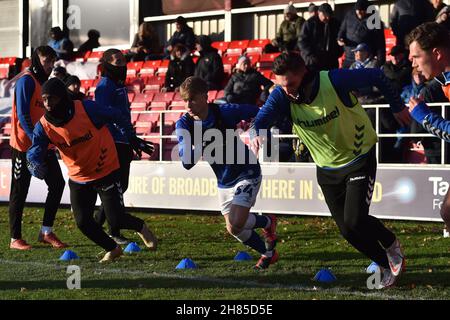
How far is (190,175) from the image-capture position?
16.5 m

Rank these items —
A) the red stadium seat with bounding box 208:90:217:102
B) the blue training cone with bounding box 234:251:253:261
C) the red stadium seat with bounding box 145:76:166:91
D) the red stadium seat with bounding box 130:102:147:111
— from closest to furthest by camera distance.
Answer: the blue training cone with bounding box 234:251:253:261
the red stadium seat with bounding box 208:90:217:102
the red stadium seat with bounding box 130:102:147:111
the red stadium seat with bounding box 145:76:166:91

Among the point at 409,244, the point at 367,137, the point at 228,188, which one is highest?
the point at 367,137

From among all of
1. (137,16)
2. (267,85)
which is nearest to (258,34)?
(137,16)

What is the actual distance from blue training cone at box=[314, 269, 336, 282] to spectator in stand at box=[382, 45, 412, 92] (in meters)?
6.59

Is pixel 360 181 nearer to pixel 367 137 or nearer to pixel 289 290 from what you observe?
pixel 367 137

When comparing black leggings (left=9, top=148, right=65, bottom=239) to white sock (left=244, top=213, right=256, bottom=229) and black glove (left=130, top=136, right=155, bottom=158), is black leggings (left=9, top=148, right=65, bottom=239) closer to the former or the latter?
black glove (left=130, top=136, right=155, bottom=158)

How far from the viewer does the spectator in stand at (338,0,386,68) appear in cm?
1656

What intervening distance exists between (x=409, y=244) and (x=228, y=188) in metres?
3.12

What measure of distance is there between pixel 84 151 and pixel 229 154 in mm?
1702

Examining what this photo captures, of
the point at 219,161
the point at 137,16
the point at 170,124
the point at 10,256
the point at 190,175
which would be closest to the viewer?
the point at 219,161

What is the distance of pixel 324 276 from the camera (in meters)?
9.10

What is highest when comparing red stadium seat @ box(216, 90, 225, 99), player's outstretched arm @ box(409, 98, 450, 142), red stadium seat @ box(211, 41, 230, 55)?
red stadium seat @ box(211, 41, 230, 55)

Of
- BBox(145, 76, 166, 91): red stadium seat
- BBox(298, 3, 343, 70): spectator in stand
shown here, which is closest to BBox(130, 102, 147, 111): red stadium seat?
BBox(145, 76, 166, 91): red stadium seat
